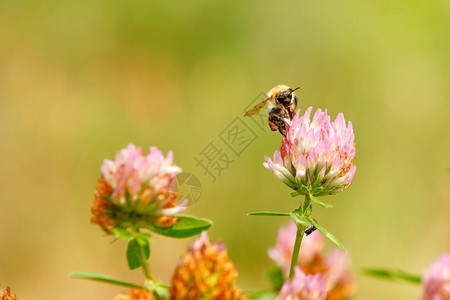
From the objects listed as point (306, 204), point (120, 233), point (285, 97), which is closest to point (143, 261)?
point (120, 233)

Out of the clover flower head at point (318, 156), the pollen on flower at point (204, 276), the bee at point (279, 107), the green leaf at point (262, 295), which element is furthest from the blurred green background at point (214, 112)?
the pollen on flower at point (204, 276)

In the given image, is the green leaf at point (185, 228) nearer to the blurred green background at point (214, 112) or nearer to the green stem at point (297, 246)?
the green stem at point (297, 246)

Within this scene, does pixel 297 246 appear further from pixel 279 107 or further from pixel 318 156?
pixel 279 107

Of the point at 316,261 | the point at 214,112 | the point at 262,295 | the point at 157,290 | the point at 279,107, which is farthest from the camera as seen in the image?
the point at 214,112

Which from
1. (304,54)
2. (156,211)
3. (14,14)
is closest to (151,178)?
(156,211)

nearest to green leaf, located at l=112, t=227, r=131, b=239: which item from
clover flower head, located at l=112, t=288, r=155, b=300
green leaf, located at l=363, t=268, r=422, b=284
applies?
clover flower head, located at l=112, t=288, r=155, b=300

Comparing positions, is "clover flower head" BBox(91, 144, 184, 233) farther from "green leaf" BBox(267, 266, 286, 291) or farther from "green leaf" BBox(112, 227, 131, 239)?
"green leaf" BBox(267, 266, 286, 291)

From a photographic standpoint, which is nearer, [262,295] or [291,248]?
[262,295]

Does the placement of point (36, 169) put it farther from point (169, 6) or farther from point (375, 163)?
point (375, 163)
